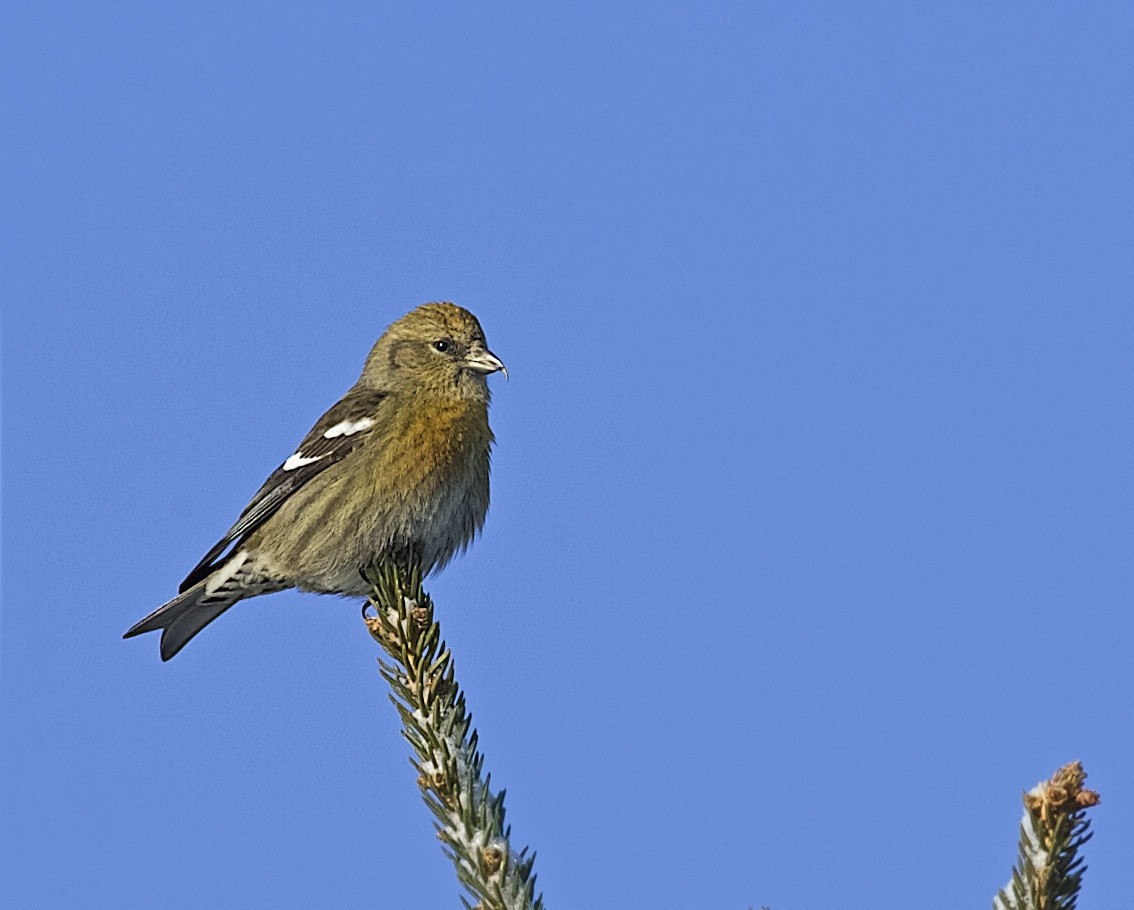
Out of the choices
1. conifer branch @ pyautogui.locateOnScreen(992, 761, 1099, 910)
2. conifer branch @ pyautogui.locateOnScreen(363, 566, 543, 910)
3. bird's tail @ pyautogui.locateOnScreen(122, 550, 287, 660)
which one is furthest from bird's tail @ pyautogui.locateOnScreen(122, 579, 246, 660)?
conifer branch @ pyautogui.locateOnScreen(992, 761, 1099, 910)

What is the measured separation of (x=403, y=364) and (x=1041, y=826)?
591 centimetres

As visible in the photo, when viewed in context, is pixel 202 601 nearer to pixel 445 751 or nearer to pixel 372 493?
pixel 372 493

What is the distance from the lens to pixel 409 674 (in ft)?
13.7

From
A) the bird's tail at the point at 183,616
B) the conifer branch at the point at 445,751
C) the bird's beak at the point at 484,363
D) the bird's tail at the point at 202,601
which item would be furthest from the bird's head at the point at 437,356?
the conifer branch at the point at 445,751

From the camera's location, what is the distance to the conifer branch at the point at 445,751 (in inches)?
130

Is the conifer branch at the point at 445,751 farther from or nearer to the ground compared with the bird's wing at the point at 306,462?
nearer to the ground

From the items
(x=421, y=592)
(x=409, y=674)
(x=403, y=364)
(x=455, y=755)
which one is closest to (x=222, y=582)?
(x=403, y=364)

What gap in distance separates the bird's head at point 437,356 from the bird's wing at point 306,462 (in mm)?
283

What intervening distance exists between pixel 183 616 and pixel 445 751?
13.6 feet

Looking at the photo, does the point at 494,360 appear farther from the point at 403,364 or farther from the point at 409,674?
the point at 409,674

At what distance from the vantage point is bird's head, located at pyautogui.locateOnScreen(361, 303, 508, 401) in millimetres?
7902

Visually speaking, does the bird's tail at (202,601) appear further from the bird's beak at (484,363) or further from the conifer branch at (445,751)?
the conifer branch at (445,751)

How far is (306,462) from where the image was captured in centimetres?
769

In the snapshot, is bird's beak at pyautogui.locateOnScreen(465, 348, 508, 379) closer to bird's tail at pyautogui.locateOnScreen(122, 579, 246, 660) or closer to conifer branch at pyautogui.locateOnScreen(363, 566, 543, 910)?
bird's tail at pyautogui.locateOnScreen(122, 579, 246, 660)
